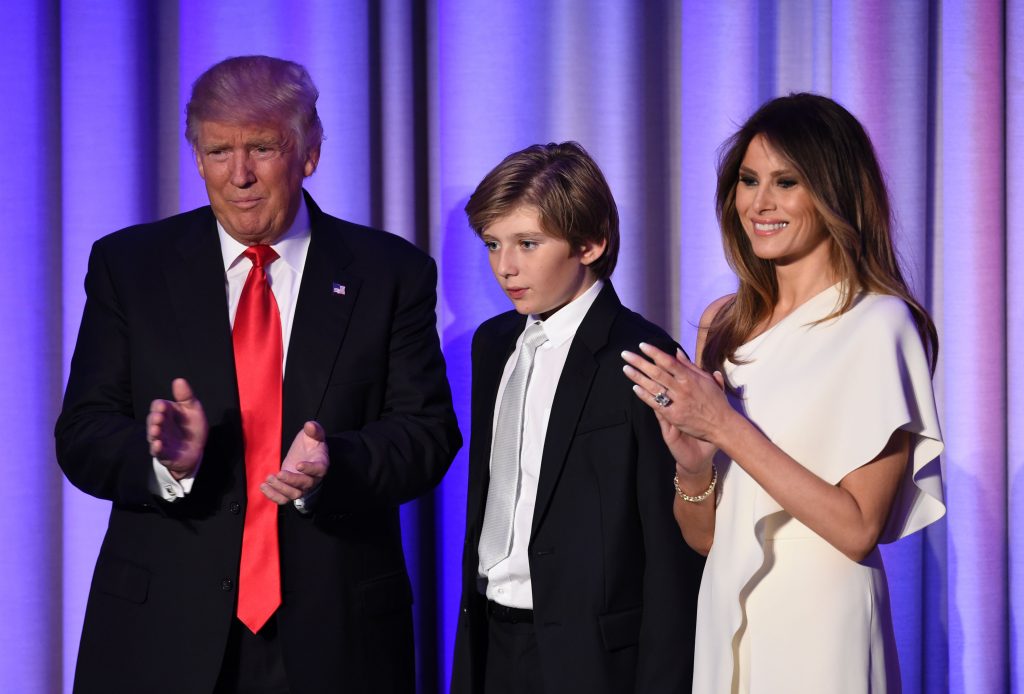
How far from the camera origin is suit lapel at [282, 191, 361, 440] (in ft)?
7.01

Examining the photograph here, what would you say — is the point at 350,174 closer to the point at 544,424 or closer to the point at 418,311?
the point at 418,311

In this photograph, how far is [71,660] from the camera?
3.17 m

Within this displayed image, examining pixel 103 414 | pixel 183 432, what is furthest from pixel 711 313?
pixel 103 414

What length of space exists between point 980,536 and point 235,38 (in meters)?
2.58

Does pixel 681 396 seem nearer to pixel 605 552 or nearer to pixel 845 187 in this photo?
pixel 605 552

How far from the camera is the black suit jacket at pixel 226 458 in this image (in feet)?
6.72

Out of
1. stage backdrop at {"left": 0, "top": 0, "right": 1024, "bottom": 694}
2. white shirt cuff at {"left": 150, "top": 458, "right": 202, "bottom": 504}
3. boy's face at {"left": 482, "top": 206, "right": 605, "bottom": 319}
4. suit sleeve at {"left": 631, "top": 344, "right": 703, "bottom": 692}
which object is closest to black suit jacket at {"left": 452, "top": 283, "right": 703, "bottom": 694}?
suit sleeve at {"left": 631, "top": 344, "right": 703, "bottom": 692}

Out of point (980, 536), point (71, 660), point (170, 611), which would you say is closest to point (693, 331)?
point (980, 536)

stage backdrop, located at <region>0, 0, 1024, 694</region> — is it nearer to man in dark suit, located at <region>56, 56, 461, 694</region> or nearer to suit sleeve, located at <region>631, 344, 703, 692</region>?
man in dark suit, located at <region>56, 56, 461, 694</region>

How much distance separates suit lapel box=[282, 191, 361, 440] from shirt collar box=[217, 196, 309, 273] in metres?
0.02

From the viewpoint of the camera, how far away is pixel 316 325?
217 centimetres

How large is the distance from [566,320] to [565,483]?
0.34m

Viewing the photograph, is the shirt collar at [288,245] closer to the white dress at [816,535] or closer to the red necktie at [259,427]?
the red necktie at [259,427]

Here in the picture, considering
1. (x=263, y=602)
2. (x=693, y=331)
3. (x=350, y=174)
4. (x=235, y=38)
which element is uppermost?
(x=235, y=38)
